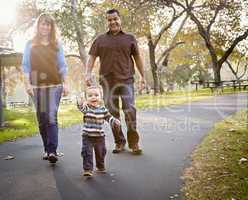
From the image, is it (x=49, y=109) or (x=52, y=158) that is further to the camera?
(x=49, y=109)

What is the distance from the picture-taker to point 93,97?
483 centimetres

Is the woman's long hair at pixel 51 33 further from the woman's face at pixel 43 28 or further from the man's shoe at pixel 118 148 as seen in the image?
the man's shoe at pixel 118 148

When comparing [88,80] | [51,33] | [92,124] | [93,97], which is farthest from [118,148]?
[51,33]

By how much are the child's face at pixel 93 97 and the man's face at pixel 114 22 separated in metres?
1.42

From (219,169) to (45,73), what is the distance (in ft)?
8.71

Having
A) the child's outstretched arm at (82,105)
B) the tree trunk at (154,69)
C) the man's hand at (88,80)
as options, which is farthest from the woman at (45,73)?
the tree trunk at (154,69)

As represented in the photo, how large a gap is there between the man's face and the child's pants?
6.10 feet

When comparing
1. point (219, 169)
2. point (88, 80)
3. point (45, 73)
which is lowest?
point (219, 169)

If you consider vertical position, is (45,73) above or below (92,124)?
above

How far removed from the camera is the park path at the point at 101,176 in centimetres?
404

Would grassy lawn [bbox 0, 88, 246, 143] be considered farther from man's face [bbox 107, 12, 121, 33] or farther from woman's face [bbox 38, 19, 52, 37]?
man's face [bbox 107, 12, 121, 33]

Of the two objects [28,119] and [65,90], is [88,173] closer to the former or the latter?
[65,90]

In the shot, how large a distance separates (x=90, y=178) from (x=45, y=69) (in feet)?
5.70

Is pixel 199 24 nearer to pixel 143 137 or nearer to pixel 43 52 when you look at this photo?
pixel 143 137
